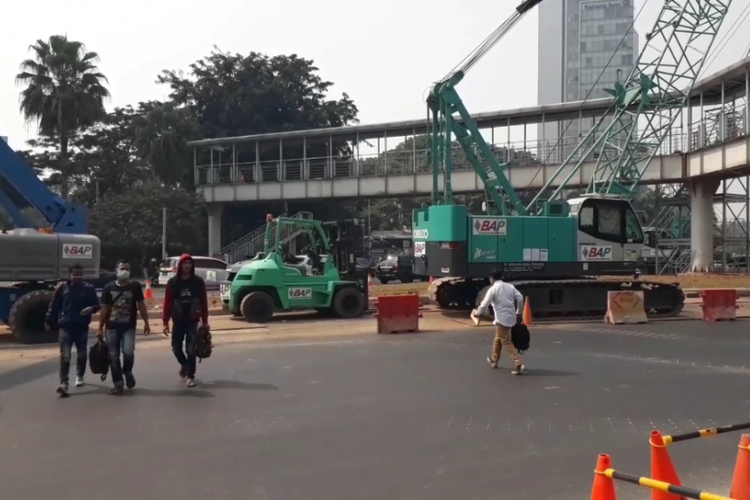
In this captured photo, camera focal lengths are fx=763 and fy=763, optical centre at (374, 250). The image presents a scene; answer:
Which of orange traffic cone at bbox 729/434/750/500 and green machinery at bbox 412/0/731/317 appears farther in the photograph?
green machinery at bbox 412/0/731/317

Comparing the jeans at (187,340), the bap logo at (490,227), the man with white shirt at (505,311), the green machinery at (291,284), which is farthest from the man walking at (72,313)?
the bap logo at (490,227)

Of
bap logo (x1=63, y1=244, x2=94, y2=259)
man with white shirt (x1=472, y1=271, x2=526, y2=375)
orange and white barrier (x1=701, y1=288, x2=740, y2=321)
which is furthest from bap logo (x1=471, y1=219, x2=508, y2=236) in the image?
bap logo (x1=63, y1=244, x2=94, y2=259)

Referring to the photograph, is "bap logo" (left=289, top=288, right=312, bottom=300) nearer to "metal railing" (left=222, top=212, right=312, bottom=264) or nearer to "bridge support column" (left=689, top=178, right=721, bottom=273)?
"bridge support column" (left=689, top=178, right=721, bottom=273)

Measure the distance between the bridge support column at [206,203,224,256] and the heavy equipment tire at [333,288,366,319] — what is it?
31841 millimetres

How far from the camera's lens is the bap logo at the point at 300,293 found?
18609mm

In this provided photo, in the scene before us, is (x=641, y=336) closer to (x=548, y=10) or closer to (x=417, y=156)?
(x=417, y=156)

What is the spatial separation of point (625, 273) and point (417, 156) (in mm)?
25828

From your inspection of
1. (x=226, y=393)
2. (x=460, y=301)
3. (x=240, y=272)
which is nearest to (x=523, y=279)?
(x=460, y=301)

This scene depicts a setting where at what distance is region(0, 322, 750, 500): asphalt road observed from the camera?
20.3 ft

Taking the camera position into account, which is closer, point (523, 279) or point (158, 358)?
point (158, 358)

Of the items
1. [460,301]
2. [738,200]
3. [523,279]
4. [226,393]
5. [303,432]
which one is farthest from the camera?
[738,200]

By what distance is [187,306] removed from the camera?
10.2 m

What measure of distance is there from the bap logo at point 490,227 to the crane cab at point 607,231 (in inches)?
80.1

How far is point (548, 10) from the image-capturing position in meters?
115
